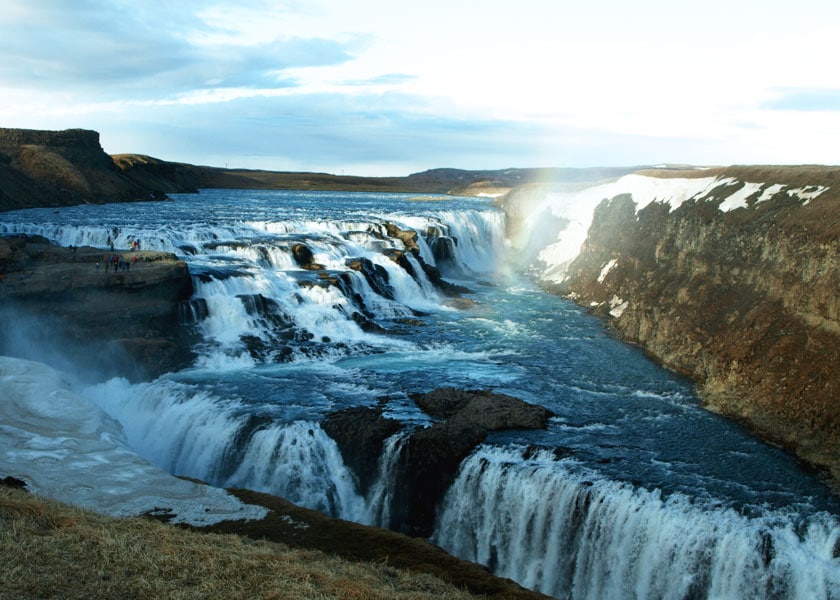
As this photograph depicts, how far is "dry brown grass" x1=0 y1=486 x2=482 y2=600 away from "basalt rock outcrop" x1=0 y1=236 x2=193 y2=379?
14750 millimetres

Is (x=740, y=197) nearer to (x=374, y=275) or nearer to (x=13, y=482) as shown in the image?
Result: (x=374, y=275)

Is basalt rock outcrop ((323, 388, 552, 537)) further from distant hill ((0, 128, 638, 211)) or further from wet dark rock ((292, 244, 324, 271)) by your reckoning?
distant hill ((0, 128, 638, 211))

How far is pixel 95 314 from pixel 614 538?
72.6 feet

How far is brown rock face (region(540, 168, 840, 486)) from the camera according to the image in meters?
22.3

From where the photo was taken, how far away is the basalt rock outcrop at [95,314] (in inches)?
1099

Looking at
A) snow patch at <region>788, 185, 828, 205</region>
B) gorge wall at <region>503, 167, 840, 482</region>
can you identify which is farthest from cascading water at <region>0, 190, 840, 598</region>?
snow patch at <region>788, 185, 828, 205</region>

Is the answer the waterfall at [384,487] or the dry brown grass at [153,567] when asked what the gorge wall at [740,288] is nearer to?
the waterfall at [384,487]

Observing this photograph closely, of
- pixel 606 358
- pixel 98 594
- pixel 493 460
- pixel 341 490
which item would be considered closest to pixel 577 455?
pixel 493 460

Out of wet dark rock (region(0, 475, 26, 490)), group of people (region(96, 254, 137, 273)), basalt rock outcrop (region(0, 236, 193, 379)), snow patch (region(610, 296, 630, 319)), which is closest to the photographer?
wet dark rock (region(0, 475, 26, 490))

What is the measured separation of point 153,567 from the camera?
36.1 feet

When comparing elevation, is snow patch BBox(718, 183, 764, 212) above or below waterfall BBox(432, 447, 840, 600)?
above

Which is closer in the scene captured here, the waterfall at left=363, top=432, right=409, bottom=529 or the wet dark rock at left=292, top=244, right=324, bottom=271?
the waterfall at left=363, top=432, right=409, bottom=529

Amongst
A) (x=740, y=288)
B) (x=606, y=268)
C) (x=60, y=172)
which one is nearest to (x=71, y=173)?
(x=60, y=172)

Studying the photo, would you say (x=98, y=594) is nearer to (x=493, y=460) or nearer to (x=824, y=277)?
(x=493, y=460)
